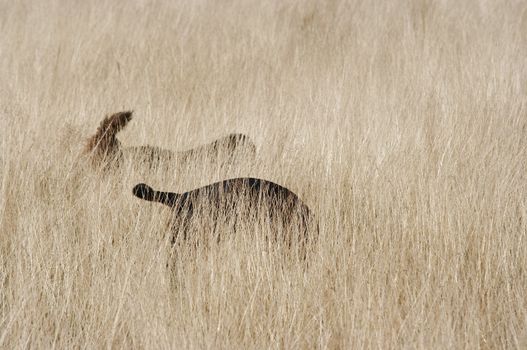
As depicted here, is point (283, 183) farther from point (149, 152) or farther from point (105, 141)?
point (105, 141)

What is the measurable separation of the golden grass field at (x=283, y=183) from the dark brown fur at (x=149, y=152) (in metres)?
0.06

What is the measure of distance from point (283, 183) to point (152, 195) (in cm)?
76

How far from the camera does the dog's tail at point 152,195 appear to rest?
6.80ft

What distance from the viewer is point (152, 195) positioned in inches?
83.1

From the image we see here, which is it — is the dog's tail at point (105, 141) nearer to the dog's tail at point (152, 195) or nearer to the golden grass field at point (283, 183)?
the golden grass field at point (283, 183)

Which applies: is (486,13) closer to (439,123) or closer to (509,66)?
(509,66)

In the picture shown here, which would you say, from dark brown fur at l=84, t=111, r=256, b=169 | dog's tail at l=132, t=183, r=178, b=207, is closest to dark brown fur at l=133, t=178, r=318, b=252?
dog's tail at l=132, t=183, r=178, b=207

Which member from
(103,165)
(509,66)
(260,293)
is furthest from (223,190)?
(509,66)

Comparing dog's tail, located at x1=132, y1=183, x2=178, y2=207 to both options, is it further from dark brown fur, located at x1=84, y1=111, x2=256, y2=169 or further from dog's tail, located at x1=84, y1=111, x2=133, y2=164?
dog's tail, located at x1=84, y1=111, x2=133, y2=164

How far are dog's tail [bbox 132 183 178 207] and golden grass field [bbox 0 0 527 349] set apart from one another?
0.12 meters

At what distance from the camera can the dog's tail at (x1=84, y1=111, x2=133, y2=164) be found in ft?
9.59

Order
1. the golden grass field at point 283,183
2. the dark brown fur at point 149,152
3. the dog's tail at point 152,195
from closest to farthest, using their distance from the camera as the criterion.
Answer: the golden grass field at point 283,183 → the dog's tail at point 152,195 → the dark brown fur at point 149,152

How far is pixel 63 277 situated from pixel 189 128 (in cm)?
175

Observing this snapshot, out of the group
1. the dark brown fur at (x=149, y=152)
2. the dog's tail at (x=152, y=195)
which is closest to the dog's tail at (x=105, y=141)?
the dark brown fur at (x=149, y=152)
